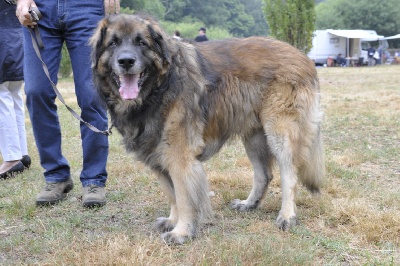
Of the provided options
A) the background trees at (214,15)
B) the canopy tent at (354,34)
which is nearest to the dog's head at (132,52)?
the canopy tent at (354,34)

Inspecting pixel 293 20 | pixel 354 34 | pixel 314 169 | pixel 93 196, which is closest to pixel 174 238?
pixel 93 196

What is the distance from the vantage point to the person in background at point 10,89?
4.81 meters

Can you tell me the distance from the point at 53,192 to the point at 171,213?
1104 millimetres

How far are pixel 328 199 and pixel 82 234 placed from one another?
2.00m

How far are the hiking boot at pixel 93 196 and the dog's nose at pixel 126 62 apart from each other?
133 centimetres

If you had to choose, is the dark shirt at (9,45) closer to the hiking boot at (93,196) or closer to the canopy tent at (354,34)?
the hiking boot at (93,196)

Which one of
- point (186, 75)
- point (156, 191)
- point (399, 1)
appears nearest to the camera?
point (186, 75)

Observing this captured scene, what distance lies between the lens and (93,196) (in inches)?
151

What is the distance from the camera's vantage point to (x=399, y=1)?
172 ft

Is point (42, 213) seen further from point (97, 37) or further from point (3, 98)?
point (3, 98)

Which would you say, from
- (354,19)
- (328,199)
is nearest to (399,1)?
(354,19)

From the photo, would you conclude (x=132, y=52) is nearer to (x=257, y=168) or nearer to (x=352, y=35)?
(x=257, y=168)

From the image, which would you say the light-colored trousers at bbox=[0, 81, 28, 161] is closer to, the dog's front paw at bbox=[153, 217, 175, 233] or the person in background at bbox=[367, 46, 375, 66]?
the dog's front paw at bbox=[153, 217, 175, 233]

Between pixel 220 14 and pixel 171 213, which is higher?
pixel 220 14
